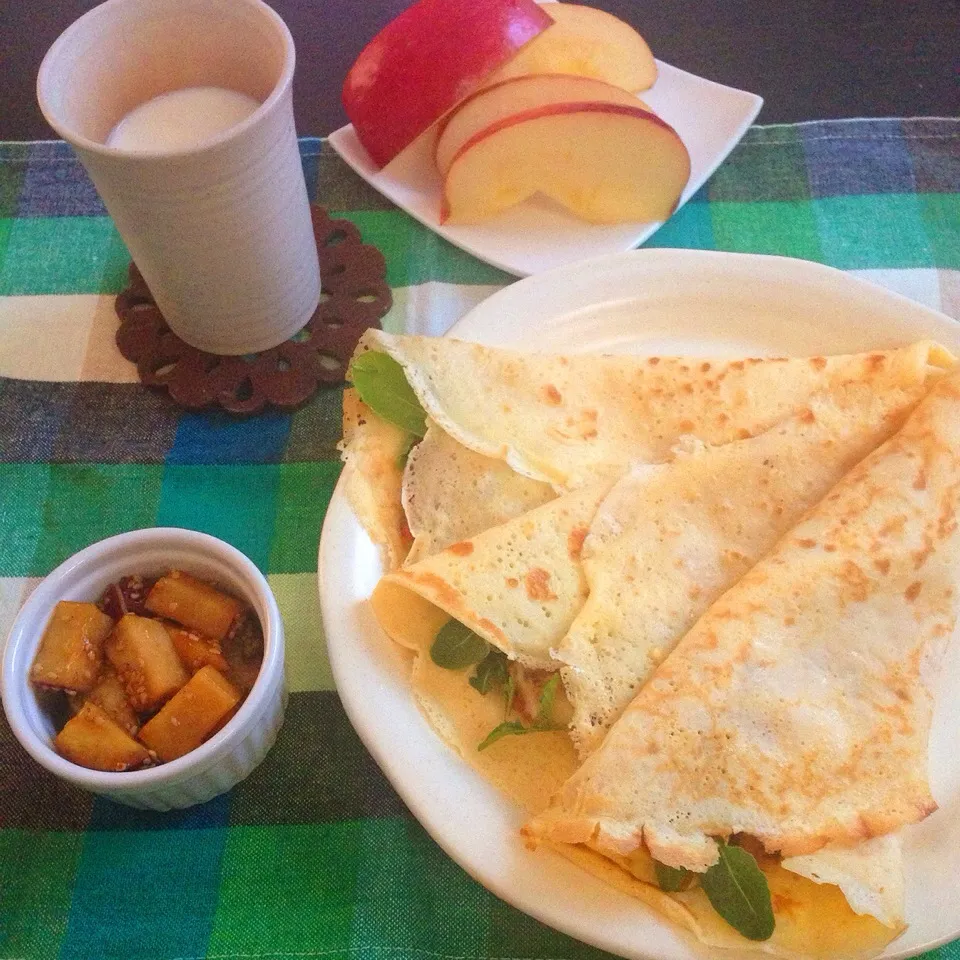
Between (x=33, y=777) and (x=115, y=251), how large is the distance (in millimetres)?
906

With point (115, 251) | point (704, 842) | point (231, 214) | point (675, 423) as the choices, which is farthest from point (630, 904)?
point (115, 251)

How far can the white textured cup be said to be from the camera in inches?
44.3

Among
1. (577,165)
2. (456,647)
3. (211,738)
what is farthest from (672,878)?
(577,165)

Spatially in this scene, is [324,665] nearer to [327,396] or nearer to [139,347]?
[327,396]

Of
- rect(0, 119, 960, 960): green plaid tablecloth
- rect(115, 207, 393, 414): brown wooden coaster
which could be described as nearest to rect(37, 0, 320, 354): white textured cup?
rect(115, 207, 393, 414): brown wooden coaster

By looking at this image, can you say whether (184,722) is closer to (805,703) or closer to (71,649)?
(71,649)

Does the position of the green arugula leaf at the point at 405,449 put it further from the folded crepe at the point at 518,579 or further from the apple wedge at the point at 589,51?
the apple wedge at the point at 589,51

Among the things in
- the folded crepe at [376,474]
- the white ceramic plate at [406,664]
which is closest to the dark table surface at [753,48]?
the white ceramic plate at [406,664]

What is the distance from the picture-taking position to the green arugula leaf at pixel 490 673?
1085 millimetres

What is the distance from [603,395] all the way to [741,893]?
0.63m

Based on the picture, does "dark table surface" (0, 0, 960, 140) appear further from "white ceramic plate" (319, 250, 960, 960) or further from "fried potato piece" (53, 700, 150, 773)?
"fried potato piece" (53, 700, 150, 773)

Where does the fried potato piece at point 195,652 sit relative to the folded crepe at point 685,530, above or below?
below

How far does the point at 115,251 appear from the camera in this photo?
63.3 inches

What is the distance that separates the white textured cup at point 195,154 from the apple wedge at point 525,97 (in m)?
0.36
